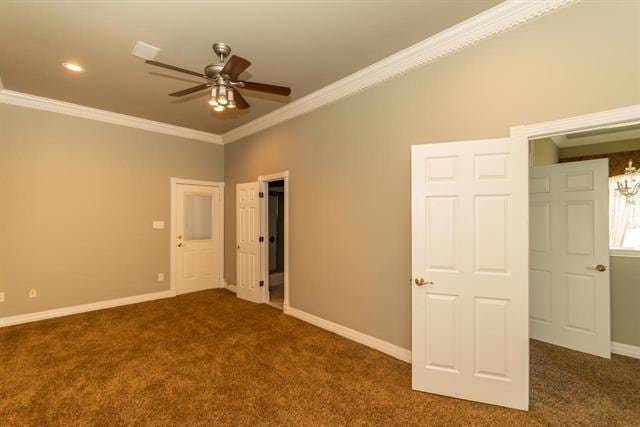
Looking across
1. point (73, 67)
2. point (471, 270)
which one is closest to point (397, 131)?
point (471, 270)

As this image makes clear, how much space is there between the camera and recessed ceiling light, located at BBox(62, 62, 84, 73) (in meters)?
3.08

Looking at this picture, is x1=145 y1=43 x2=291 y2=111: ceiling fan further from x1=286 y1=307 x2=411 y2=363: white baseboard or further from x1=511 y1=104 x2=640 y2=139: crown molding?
x1=286 y1=307 x2=411 y2=363: white baseboard

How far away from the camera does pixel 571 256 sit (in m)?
3.23

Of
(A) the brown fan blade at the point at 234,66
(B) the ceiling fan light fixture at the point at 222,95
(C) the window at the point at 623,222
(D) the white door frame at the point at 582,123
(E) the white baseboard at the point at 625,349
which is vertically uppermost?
(A) the brown fan blade at the point at 234,66

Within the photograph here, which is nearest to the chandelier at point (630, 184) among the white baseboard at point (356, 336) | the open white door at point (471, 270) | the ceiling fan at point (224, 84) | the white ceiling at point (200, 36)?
the open white door at point (471, 270)

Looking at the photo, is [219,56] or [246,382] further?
[219,56]

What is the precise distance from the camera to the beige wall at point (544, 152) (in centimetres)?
388

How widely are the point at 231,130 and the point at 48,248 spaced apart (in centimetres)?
332

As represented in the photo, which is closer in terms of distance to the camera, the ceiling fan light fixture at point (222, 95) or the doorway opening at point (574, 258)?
the ceiling fan light fixture at point (222, 95)

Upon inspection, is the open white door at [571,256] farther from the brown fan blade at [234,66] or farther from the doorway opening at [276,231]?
the doorway opening at [276,231]

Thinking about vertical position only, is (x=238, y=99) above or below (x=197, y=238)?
above

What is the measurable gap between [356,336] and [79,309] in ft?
13.8

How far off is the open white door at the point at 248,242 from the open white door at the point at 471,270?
3062mm

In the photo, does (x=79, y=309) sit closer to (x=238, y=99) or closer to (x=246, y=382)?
(x=246, y=382)
